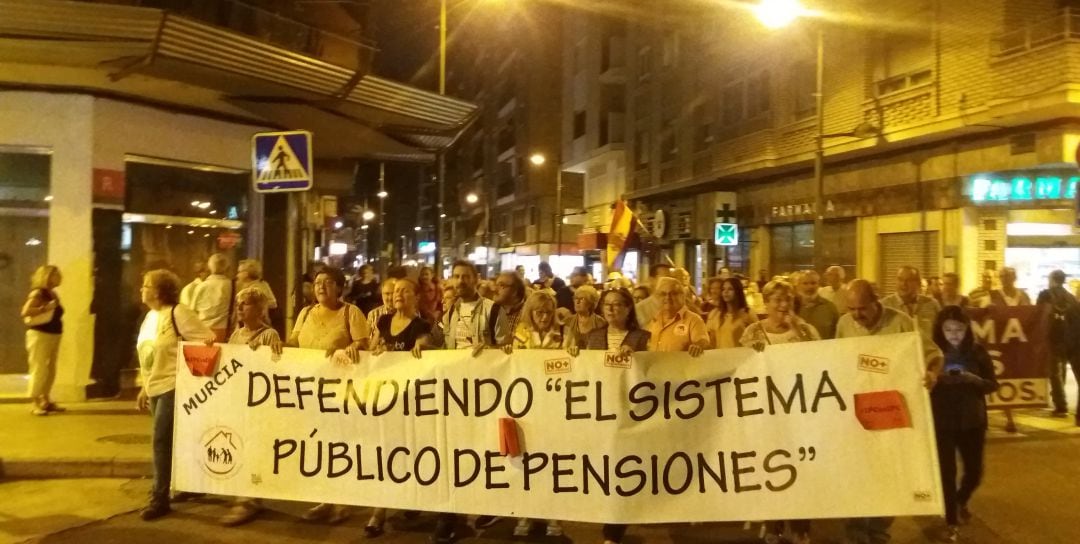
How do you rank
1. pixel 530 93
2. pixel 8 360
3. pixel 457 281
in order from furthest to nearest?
pixel 530 93, pixel 8 360, pixel 457 281

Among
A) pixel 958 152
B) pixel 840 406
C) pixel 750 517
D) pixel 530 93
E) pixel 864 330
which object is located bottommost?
pixel 750 517

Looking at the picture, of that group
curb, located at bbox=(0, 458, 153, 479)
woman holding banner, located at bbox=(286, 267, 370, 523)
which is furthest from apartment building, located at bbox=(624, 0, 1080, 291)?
curb, located at bbox=(0, 458, 153, 479)

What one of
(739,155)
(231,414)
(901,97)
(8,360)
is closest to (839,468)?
(231,414)

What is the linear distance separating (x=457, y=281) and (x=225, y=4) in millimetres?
8394

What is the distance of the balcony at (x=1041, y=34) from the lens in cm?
1391

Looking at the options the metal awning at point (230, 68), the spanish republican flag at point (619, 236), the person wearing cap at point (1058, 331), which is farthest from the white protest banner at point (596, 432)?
the spanish republican flag at point (619, 236)

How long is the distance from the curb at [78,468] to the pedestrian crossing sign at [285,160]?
9.09 ft

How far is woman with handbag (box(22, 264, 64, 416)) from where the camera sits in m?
9.61

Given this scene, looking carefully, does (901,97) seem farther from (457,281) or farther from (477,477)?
(477,477)

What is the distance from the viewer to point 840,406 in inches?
206

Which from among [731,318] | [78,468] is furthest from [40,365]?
[731,318]

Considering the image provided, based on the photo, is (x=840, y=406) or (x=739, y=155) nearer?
(x=840, y=406)

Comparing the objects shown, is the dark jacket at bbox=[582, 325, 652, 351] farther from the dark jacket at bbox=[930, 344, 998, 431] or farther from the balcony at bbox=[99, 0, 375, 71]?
the balcony at bbox=[99, 0, 375, 71]

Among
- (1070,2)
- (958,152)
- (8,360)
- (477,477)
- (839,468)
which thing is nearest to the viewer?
(839,468)
